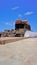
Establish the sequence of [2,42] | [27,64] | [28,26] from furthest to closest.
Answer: [28,26], [2,42], [27,64]

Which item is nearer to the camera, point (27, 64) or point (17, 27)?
point (27, 64)

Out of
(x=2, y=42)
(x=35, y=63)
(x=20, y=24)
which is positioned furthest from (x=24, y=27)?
(x=35, y=63)

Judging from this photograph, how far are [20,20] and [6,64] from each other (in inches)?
1490

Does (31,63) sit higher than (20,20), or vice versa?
→ (20,20)

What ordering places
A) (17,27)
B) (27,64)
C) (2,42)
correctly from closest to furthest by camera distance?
(27,64), (2,42), (17,27)

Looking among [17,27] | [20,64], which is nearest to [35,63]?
[20,64]

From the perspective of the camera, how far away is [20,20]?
4072 centimetres

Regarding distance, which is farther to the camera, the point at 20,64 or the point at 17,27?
the point at 17,27

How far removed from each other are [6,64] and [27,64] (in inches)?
18.1

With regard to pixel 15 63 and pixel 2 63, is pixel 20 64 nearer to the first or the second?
pixel 15 63

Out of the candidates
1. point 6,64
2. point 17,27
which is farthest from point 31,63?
point 17,27

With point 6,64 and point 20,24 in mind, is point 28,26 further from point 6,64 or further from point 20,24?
point 6,64

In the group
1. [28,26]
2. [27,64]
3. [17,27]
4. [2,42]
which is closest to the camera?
[27,64]

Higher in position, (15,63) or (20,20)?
(20,20)
